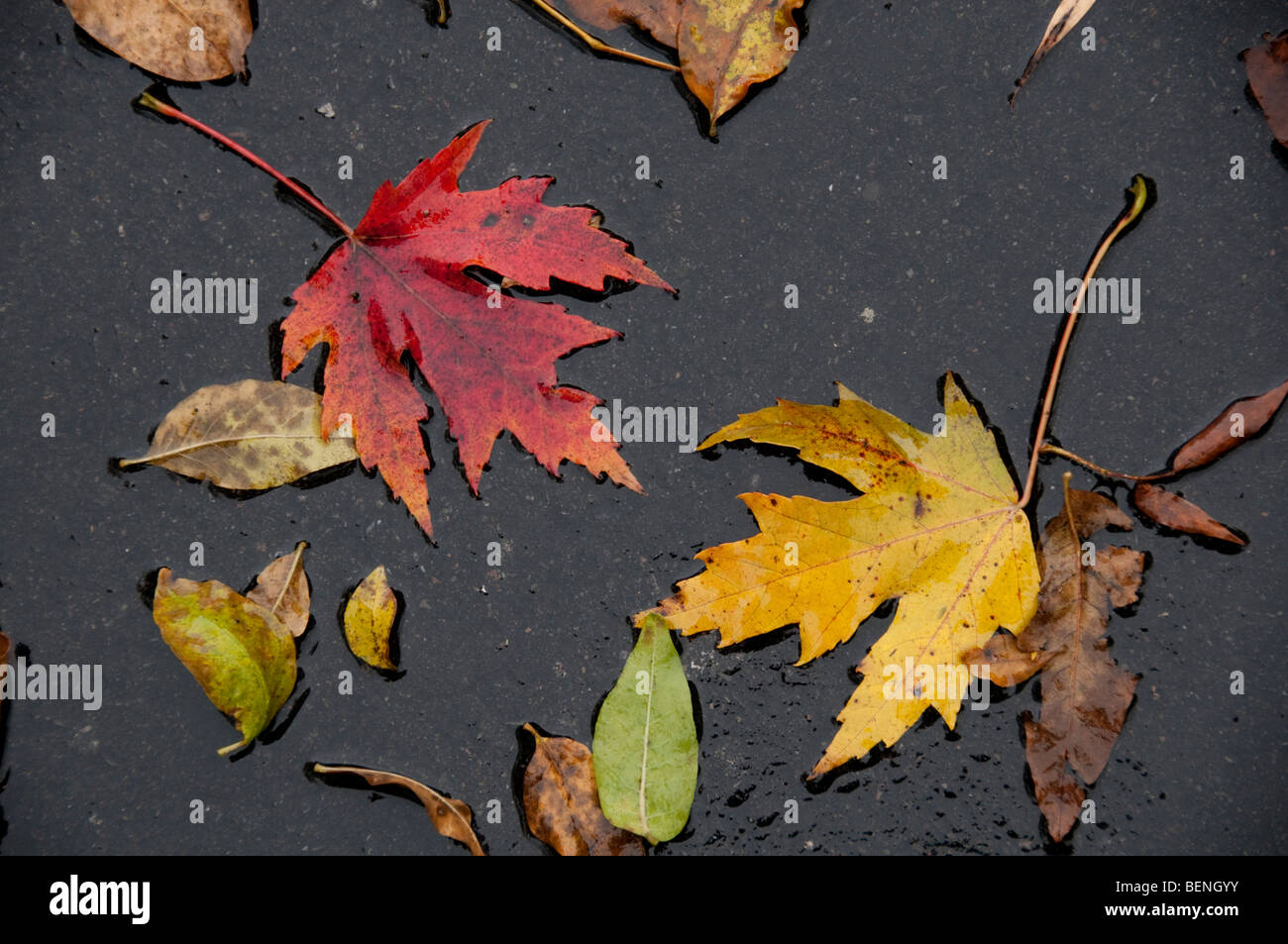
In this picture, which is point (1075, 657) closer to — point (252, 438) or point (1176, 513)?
point (1176, 513)

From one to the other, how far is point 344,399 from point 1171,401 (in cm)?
157

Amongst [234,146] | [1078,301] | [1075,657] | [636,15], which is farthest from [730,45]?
[1075,657]

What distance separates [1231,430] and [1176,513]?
194 mm

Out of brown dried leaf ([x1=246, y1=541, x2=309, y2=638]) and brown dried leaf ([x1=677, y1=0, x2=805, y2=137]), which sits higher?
brown dried leaf ([x1=677, y1=0, x2=805, y2=137])

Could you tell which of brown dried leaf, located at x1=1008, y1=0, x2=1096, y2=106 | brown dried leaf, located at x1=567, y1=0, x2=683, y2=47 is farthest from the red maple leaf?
brown dried leaf, located at x1=1008, y1=0, x2=1096, y2=106

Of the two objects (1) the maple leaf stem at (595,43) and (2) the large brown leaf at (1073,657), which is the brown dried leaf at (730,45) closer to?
(1) the maple leaf stem at (595,43)

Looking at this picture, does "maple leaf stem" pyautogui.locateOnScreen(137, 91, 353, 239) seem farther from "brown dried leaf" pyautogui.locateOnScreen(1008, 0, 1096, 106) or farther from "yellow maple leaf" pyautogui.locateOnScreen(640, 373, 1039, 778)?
"brown dried leaf" pyautogui.locateOnScreen(1008, 0, 1096, 106)

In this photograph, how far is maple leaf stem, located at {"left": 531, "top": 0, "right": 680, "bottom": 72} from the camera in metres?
1.55

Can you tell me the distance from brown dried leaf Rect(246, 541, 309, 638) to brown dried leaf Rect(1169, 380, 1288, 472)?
1.69 m

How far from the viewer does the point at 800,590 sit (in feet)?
4.77

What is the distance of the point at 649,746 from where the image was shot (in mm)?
1478
